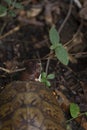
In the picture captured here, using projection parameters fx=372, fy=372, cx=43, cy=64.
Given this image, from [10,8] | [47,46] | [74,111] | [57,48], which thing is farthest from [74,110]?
[10,8]

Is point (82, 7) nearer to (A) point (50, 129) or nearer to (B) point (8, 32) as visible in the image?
(B) point (8, 32)

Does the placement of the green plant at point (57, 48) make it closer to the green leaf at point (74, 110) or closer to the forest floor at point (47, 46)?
the forest floor at point (47, 46)

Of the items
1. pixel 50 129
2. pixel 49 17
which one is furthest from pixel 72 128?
pixel 49 17

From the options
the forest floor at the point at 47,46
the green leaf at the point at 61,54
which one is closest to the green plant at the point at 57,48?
the green leaf at the point at 61,54

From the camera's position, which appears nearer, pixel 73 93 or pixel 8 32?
pixel 73 93

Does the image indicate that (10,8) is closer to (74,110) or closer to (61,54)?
(61,54)

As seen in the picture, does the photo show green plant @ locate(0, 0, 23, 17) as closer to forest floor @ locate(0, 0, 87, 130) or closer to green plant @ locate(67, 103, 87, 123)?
forest floor @ locate(0, 0, 87, 130)
